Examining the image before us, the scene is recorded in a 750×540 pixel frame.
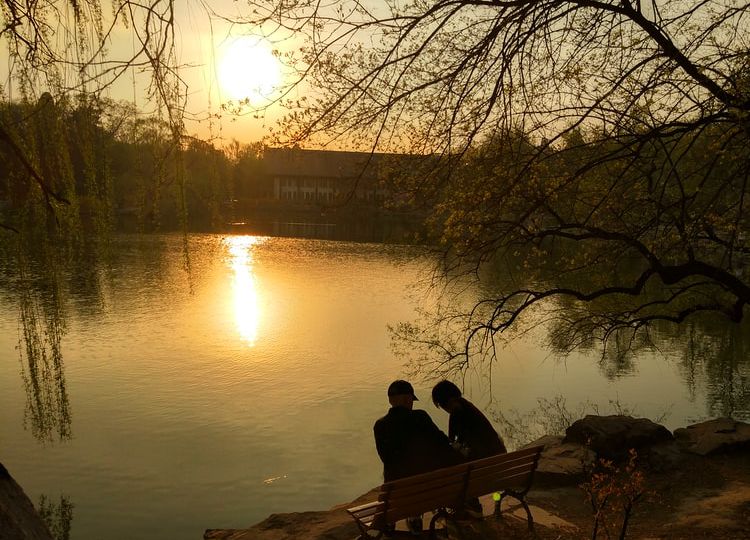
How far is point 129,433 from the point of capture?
11.1 metres

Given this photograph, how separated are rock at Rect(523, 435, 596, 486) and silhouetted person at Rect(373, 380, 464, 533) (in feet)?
10.6

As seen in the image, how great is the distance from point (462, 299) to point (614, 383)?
8.70 meters

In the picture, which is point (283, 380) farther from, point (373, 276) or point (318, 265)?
point (318, 265)

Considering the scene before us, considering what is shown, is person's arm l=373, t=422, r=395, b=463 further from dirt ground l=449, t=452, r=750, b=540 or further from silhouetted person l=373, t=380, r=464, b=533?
dirt ground l=449, t=452, r=750, b=540

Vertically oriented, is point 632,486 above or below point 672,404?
above

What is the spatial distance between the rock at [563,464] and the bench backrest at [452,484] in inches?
91.1

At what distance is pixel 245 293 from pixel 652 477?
1935 centimetres

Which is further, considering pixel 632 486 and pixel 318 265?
pixel 318 265

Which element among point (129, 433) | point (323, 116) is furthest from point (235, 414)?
point (323, 116)

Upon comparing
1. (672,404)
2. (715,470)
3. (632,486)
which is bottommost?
(672,404)

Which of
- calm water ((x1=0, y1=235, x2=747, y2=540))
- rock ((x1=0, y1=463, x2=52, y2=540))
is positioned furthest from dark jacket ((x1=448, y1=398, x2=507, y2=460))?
rock ((x1=0, y1=463, x2=52, y2=540))

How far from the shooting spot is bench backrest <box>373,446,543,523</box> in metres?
4.49

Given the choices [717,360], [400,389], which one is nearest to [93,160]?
[400,389]

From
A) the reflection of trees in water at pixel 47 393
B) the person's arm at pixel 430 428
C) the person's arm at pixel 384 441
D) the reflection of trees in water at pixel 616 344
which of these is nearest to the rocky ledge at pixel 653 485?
the person's arm at pixel 430 428
